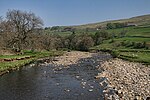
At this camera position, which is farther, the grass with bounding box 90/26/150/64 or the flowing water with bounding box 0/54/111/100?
the grass with bounding box 90/26/150/64

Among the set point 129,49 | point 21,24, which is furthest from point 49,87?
point 129,49

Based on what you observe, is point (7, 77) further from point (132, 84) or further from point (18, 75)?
point (132, 84)

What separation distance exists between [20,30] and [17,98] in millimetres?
55775

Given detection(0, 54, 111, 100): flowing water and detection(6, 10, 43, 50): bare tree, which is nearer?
detection(0, 54, 111, 100): flowing water

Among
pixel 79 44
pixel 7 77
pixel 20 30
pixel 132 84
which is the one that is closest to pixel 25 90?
pixel 7 77

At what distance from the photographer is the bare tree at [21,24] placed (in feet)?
267

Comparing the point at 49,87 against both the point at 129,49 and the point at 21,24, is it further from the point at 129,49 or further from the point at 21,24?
the point at 129,49

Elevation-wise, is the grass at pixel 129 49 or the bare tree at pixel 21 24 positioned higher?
the bare tree at pixel 21 24

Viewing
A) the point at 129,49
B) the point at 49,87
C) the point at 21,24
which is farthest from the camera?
the point at 129,49

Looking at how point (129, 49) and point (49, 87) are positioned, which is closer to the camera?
point (49, 87)

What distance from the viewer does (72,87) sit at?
34.3 m

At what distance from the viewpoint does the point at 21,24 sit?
8219cm

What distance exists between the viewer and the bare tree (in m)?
81.4

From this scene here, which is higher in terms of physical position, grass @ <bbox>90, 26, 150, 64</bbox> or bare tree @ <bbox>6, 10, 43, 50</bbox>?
bare tree @ <bbox>6, 10, 43, 50</bbox>
